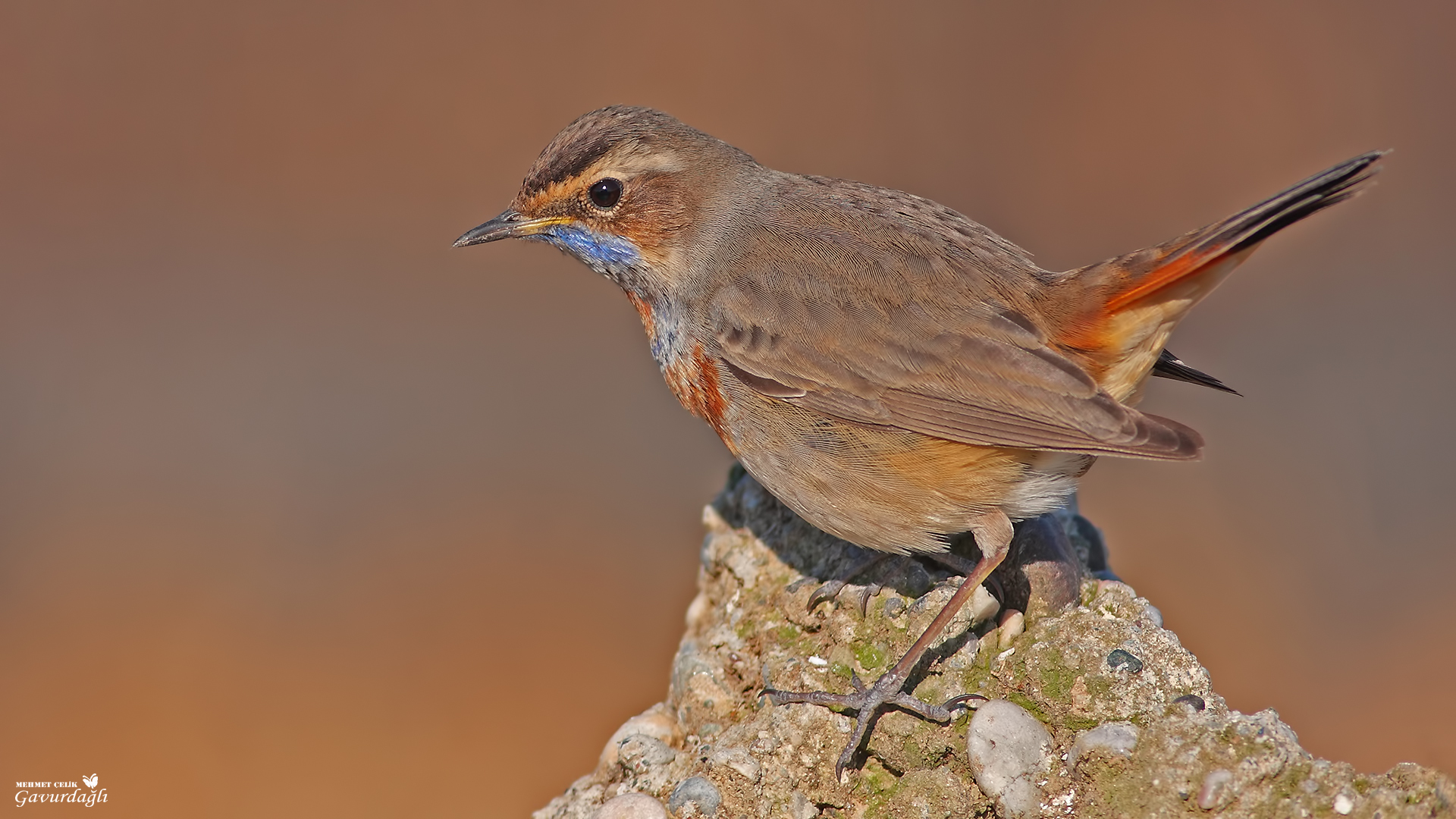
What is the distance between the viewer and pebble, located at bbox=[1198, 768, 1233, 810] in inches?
150

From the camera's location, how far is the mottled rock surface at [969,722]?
12.8 ft

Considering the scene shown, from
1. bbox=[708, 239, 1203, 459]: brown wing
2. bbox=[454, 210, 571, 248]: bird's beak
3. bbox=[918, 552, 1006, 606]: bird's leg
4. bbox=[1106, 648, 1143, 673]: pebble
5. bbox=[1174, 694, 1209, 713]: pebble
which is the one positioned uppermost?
bbox=[454, 210, 571, 248]: bird's beak

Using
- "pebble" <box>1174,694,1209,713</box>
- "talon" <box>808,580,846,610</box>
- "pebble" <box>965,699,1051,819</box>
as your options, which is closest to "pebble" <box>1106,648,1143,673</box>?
"pebble" <box>1174,694,1209,713</box>

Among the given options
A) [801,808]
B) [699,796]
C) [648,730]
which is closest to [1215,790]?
[801,808]

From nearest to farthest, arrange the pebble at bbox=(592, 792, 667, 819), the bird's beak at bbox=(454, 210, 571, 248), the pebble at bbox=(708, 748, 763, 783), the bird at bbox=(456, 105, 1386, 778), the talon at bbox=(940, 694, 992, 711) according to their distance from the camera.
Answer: the pebble at bbox=(592, 792, 667, 819), the pebble at bbox=(708, 748, 763, 783), the talon at bbox=(940, 694, 992, 711), the bird at bbox=(456, 105, 1386, 778), the bird's beak at bbox=(454, 210, 571, 248)

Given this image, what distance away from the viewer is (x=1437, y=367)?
12.5m

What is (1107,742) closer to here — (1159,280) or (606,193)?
(1159,280)

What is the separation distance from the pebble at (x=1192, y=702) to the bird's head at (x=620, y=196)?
287 centimetres

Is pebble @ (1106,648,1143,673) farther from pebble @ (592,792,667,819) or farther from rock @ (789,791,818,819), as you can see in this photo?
pebble @ (592,792,667,819)

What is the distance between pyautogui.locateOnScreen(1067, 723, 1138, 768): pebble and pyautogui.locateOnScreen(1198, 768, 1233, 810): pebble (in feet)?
0.88

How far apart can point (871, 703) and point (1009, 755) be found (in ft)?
1.81

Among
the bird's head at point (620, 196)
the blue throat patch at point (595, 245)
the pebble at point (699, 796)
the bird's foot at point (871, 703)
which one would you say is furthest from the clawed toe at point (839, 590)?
the blue throat patch at point (595, 245)

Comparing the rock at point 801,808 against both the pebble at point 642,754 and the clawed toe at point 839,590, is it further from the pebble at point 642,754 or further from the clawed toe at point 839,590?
the clawed toe at point 839,590

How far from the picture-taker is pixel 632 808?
4.34 metres
